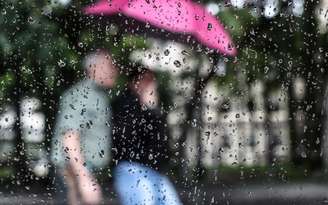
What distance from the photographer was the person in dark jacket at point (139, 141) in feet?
7.97

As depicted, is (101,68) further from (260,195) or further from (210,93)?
(260,195)

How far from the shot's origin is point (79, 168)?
2410 mm

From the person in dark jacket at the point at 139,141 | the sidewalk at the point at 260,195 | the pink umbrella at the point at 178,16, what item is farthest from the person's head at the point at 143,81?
the sidewalk at the point at 260,195

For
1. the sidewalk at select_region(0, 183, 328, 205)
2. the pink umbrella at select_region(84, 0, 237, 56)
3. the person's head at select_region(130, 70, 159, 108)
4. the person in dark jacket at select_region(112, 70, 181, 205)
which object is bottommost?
the sidewalk at select_region(0, 183, 328, 205)

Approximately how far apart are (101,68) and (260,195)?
1.98ft

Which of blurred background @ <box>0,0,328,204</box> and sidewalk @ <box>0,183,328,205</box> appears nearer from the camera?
blurred background @ <box>0,0,328,204</box>

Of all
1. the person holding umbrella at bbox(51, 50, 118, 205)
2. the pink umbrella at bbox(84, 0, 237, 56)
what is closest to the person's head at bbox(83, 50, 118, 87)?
the person holding umbrella at bbox(51, 50, 118, 205)

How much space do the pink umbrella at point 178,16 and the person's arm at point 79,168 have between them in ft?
1.13

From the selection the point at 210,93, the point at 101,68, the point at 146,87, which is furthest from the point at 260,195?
the point at 101,68

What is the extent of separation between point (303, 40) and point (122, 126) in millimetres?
581

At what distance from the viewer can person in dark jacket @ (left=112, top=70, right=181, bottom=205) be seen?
2430mm

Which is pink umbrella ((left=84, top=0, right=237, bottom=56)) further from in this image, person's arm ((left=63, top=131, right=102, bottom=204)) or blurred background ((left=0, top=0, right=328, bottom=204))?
person's arm ((left=63, top=131, right=102, bottom=204))

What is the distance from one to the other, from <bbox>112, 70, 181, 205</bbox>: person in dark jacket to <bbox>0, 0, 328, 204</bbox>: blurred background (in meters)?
0.04

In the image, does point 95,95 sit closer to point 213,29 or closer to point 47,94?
point 47,94
